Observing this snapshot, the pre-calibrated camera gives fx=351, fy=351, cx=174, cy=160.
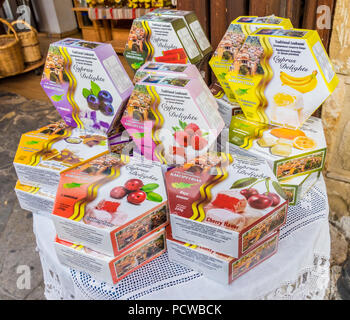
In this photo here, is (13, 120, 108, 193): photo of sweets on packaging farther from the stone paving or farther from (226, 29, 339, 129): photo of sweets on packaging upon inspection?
the stone paving

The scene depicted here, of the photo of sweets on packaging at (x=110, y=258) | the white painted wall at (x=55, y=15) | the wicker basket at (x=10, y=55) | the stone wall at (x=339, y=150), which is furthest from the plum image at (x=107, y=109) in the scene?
the white painted wall at (x=55, y=15)

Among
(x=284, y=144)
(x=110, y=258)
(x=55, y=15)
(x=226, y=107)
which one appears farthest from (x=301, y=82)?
(x=55, y=15)

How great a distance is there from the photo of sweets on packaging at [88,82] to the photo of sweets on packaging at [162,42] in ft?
0.52

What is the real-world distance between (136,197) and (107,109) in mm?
406

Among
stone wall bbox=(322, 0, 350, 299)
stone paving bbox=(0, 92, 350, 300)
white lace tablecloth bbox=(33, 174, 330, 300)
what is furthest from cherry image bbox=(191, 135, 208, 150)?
stone paving bbox=(0, 92, 350, 300)

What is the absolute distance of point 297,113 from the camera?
1144mm

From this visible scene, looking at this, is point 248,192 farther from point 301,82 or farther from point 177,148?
point 301,82

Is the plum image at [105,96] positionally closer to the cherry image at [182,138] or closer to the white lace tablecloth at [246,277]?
the cherry image at [182,138]

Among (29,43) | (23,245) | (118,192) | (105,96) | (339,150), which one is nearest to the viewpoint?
(118,192)

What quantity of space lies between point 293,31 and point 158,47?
0.48 meters

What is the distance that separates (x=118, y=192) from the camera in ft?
3.06

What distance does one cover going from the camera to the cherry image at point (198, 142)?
1.04 metres

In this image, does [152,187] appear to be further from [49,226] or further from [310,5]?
[310,5]
